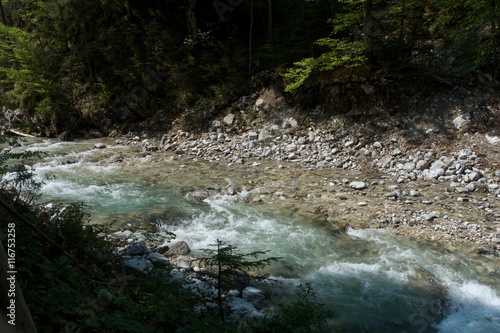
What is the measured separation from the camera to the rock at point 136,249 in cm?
548

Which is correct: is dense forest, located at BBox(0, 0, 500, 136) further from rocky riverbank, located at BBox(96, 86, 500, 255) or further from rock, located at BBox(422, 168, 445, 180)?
rock, located at BBox(422, 168, 445, 180)

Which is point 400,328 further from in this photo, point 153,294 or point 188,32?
point 188,32

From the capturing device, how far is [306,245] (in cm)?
655

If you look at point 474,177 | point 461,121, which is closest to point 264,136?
point 461,121

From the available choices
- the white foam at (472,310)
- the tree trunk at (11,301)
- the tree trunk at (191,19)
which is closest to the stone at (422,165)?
the white foam at (472,310)

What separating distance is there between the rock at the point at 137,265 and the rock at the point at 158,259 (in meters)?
0.13

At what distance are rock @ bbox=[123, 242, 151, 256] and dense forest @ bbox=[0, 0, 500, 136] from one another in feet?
26.8

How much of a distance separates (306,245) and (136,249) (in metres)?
3.17

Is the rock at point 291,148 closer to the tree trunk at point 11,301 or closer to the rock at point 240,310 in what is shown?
the rock at point 240,310

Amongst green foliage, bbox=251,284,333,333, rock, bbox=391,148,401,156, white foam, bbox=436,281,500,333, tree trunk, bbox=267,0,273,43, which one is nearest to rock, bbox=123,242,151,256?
green foliage, bbox=251,284,333,333

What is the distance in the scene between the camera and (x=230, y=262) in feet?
12.5

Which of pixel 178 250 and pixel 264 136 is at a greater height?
pixel 264 136

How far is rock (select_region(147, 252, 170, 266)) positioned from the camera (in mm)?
5224

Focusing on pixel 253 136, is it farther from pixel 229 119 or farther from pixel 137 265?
pixel 137 265
